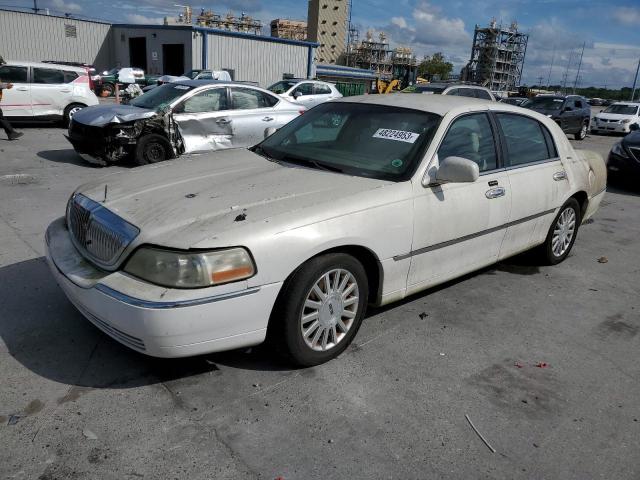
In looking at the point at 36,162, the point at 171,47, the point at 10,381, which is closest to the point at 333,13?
the point at 171,47

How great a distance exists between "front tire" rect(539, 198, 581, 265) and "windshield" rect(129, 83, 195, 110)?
21.1 ft

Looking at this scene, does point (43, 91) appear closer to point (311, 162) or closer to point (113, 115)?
point (113, 115)

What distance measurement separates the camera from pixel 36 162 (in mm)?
9148

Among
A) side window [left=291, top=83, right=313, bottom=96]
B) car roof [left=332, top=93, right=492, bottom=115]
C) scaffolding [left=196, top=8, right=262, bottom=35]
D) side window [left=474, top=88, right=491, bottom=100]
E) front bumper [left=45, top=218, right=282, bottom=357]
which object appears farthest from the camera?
scaffolding [left=196, top=8, right=262, bottom=35]

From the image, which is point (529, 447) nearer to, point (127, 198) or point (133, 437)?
point (133, 437)

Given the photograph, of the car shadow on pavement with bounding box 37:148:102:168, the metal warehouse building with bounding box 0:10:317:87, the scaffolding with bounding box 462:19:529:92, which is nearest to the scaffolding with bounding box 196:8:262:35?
the scaffolding with bounding box 462:19:529:92

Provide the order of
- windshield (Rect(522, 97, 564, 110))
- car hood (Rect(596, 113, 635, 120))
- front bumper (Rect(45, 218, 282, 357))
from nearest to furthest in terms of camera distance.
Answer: front bumper (Rect(45, 218, 282, 357)), windshield (Rect(522, 97, 564, 110)), car hood (Rect(596, 113, 635, 120))

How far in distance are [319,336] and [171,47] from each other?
34568 millimetres

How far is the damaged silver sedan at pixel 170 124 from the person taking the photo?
28.5 ft

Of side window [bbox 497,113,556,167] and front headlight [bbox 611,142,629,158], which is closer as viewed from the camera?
side window [bbox 497,113,556,167]

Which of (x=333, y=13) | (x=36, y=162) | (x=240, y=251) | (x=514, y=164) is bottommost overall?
(x=36, y=162)

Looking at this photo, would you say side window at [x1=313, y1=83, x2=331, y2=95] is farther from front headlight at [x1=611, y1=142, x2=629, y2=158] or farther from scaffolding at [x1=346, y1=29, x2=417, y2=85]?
scaffolding at [x1=346, y1=29, x2=417, y2=85]

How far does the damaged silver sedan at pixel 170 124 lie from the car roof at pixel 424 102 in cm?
497

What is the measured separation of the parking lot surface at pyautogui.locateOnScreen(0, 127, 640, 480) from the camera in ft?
7.99
